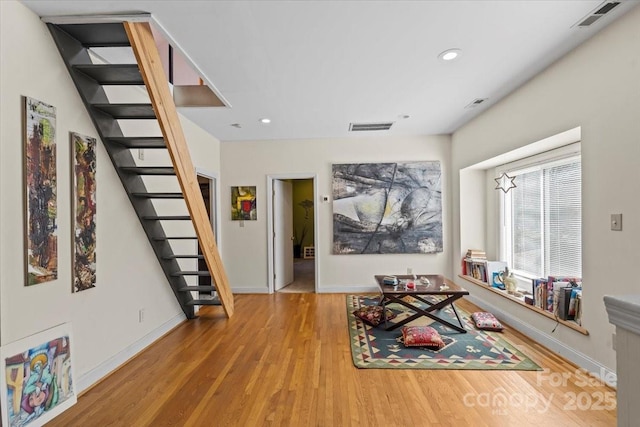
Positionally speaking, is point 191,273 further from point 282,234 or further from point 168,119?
point 282,234

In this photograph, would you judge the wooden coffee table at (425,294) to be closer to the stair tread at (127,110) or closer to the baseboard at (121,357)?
the baseboard at (121,357)

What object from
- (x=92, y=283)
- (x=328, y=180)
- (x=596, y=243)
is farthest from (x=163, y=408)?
(x=328, y=180)

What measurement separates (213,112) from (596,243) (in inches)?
159

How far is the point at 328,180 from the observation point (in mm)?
5258

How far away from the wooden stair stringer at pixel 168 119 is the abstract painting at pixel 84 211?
608 mm

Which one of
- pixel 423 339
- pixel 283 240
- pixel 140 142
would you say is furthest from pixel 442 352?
pixel 283 240

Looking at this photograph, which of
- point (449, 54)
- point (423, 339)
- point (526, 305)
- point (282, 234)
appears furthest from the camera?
point (282, 234)

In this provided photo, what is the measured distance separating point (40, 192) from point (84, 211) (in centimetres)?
38

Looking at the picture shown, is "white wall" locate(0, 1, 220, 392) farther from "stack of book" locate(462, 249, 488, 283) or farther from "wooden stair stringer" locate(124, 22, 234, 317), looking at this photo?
"stack of book" locate(462, 249, 488, 283)

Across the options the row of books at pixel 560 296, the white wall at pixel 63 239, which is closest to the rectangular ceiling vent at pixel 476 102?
the row of books at pixel 560 296

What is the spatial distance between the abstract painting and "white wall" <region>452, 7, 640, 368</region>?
387 centimetres

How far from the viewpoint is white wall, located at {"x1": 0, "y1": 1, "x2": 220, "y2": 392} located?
5.94ft

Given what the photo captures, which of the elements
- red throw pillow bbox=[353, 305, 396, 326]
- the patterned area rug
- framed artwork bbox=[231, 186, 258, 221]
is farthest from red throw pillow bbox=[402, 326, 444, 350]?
framed artwork bbox=[231, 186, 258, 221]

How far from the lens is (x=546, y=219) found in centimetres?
366
